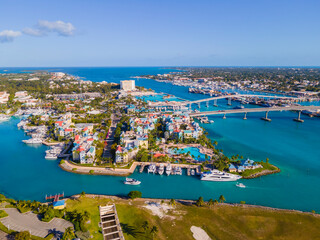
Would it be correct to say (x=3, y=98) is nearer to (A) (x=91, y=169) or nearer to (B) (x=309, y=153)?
(A) (x=91, y=169)

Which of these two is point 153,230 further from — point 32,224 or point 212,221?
point 32,224

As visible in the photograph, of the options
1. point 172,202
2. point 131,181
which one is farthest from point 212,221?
point 131,181

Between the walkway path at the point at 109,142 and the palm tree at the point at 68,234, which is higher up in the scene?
the walkway path at the point at 109,142

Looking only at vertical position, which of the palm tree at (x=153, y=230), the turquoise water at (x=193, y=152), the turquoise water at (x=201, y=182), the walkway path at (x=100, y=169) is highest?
the turquoise water at (x=193, y=152)

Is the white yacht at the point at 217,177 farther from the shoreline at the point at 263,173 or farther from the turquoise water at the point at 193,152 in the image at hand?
the turquoise water at the point at 193,152

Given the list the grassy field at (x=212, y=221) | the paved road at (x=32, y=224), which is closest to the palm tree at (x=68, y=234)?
the paved road at (x=32, y=224)

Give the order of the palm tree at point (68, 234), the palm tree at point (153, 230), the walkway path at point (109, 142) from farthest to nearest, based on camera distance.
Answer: the walkway path at point (109, 142) < the palm tree at point (153, 230) < the palm tree at point (68, 234)

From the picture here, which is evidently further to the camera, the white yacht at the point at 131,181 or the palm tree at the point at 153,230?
the white yacht at the point at 131,181
